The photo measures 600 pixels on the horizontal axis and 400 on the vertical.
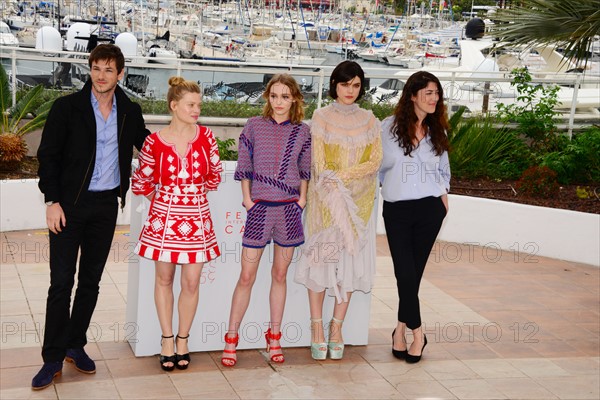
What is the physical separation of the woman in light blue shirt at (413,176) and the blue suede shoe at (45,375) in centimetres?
227

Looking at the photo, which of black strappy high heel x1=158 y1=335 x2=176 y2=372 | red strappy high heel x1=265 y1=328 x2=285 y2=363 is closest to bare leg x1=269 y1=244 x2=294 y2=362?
red strappy high heel x1=265 y1=328 x2=285 y2=363

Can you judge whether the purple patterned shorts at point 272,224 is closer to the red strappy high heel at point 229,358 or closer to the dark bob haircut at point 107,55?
the red strappy high heel at point 229,358

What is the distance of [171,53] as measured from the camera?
29.2 metres

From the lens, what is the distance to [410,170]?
6074 mm

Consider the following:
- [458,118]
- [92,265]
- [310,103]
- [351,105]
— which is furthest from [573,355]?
[310,103]

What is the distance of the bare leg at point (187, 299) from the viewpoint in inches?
223

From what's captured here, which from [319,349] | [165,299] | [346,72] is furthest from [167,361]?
[346,72]

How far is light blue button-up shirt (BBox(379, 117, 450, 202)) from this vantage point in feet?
19.9

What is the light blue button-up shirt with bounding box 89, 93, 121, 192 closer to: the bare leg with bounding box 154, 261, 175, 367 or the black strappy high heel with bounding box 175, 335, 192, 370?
the bare leg with bounding box 154, 261, 175, 367

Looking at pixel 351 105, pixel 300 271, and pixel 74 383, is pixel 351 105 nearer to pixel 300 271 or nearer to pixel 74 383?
pixel 300 271

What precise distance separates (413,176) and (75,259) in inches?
86.7

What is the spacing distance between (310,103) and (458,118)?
2540 mm

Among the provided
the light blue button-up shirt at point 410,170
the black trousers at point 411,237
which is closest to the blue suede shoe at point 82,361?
the black trousers at point 411,237

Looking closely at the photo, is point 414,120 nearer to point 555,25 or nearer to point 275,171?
point 275,171
